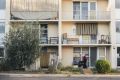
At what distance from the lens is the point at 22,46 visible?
104ft

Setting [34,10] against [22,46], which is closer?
[22,46]

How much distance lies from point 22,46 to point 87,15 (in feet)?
32.1

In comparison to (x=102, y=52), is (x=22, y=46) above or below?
above

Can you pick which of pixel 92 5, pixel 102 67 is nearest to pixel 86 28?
pixel 92 5

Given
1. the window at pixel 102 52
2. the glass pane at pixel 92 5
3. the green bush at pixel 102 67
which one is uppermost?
the glass pane at pixel 92 5

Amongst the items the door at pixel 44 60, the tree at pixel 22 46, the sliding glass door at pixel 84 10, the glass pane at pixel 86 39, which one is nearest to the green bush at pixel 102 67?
the tree at pixel 22 46

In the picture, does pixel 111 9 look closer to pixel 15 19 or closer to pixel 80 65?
pixel 80 65

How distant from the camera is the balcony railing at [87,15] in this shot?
3772cm

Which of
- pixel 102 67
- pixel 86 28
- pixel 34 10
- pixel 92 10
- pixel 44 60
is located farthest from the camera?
pixel 92 10

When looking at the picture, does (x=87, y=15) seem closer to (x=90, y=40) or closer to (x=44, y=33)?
(x=90, y=40)

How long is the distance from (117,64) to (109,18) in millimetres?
5140

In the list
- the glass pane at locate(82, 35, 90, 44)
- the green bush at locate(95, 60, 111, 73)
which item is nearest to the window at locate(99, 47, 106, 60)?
the glass pane at locate(82, 35, 90, 44)

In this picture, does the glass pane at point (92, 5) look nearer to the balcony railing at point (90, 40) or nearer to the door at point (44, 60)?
the balcony railing at point (90, 40)

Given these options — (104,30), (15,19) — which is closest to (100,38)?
(104,30)
